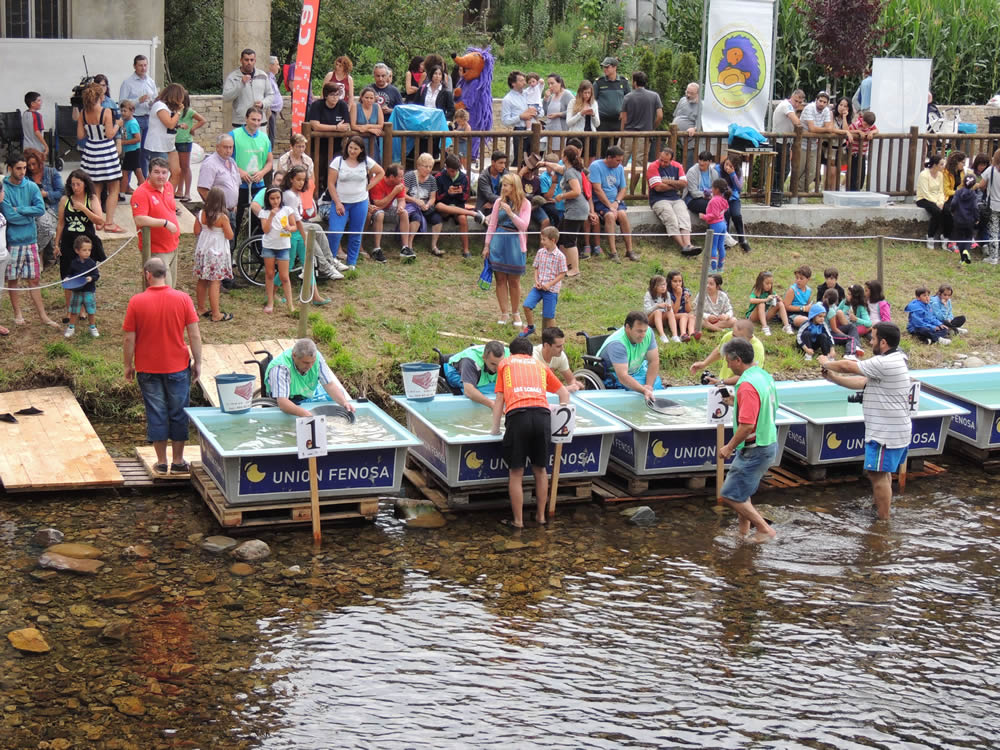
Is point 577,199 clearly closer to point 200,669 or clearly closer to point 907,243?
point 907,243

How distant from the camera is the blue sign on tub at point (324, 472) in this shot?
10.2 m

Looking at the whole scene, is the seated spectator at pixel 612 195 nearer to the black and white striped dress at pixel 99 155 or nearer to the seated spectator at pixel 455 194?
the seated spectator at pixel 455 194

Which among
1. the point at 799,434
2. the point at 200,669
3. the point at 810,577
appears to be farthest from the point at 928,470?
the point at 200,669

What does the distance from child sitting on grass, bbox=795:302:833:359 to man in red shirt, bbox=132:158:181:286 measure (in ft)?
23.5

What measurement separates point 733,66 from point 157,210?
940 centimetres

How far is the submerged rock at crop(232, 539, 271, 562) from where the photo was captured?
973 centimetres

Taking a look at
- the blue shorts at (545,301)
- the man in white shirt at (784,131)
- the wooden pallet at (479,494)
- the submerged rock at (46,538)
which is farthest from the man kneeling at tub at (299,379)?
the man in white shirt at (784,131)

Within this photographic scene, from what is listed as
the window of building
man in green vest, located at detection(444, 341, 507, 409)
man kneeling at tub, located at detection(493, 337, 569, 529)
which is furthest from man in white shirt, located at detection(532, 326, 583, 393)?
the window of building

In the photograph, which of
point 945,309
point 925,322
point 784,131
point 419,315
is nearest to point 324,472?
point 419,315

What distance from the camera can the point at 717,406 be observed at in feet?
36.1

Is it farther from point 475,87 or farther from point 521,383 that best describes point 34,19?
point 521,383

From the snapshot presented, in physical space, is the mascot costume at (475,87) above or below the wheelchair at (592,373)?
above

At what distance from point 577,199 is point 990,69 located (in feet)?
53.3

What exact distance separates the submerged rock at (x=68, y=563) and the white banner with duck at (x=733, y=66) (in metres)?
12.3
